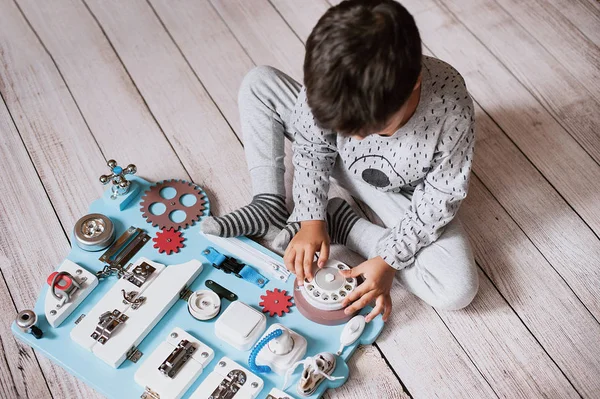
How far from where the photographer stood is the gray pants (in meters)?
1.05

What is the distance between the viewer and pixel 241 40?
151 centimetres

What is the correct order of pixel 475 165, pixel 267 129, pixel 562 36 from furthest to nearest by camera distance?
pixel 562 36
pixel 475 165
pixel 267 129

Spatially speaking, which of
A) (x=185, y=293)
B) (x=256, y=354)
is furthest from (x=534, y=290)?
(x=185, y=293)

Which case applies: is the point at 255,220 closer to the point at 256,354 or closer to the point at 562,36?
the point at 256,354

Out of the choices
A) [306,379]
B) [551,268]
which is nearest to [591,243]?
Answer: [551,268]

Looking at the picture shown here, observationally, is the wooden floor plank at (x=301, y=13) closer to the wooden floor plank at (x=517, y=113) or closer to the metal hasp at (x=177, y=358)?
the wooden floor plank at (x=517, y=113)

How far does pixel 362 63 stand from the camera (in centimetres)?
75

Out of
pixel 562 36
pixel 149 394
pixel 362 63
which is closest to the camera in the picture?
pixel 362 63

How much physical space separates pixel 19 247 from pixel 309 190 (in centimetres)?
56

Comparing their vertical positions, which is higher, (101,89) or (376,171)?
(101,89)

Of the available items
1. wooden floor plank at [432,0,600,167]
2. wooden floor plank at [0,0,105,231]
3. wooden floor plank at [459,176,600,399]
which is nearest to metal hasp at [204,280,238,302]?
wooden floor plank at [0,0,105,231]

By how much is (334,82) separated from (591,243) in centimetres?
70

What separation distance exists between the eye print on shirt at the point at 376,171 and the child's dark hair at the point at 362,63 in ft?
0.78

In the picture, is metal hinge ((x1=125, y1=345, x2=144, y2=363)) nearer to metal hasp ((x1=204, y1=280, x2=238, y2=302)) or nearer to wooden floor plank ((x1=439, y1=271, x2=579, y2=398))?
metal hasp ((x1=204, y1=280, x2=238, y2=302))
